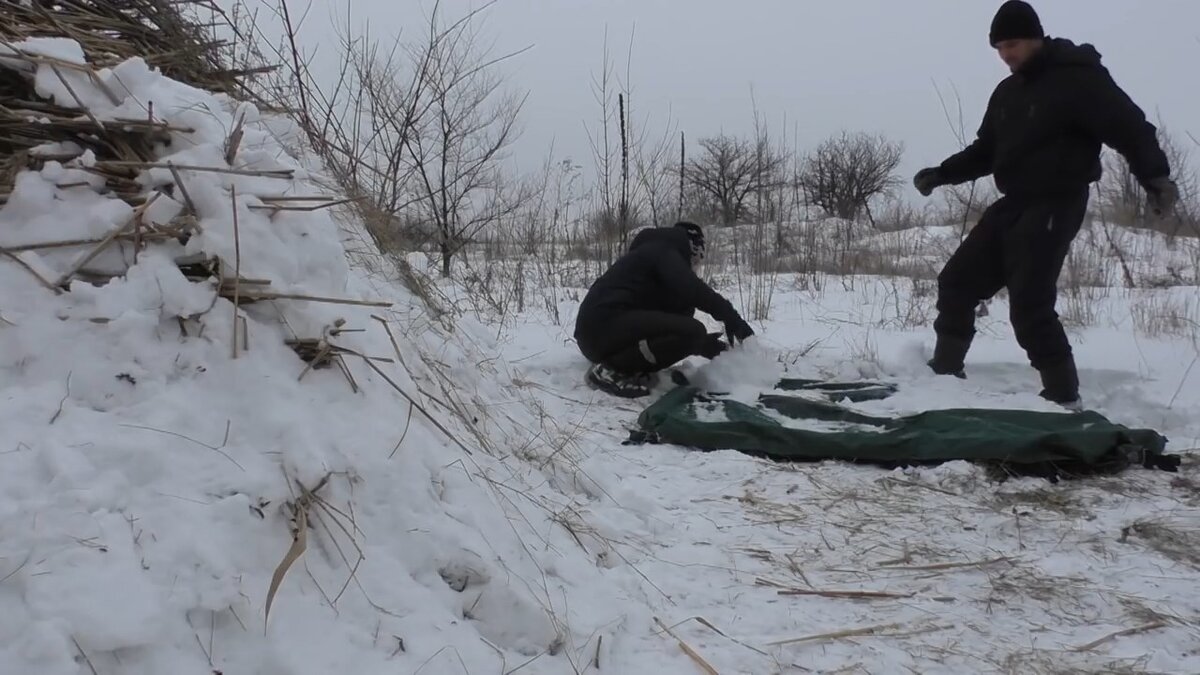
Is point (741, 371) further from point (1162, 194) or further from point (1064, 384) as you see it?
point (1162, 194)

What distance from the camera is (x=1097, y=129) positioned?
3.23m

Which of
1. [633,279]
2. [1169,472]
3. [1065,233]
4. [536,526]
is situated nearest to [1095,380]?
[1065,233]

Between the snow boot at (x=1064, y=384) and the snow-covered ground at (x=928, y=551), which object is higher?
the snow boot at (x=1064, y=384)

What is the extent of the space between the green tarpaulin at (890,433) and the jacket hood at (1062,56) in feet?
4.86

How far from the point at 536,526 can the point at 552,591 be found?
26cm

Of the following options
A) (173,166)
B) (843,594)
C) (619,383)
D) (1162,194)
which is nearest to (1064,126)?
(1162,194)

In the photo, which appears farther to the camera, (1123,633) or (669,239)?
(669,239)

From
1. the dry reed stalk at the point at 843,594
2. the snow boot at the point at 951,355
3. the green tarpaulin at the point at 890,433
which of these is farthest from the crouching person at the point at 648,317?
the dry reed stalk at the point at 843,594

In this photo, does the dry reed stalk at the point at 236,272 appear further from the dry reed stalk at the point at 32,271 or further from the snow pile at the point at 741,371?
the snow pile at the point at 741,371

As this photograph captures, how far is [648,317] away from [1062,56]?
2167 millimetres

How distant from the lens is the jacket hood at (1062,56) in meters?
3.29

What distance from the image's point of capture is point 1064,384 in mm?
3398

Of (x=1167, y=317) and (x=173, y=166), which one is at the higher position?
(x=173, y=166)

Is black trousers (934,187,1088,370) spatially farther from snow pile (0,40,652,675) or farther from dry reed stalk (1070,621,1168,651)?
snow pile (0,40,652,675)
